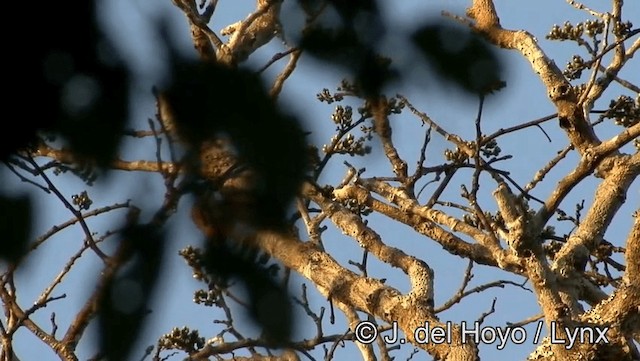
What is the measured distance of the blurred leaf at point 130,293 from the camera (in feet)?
2.25

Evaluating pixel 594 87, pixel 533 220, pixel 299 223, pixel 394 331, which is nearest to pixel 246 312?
pixel 299 223

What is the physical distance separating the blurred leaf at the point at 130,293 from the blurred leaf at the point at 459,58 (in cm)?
28

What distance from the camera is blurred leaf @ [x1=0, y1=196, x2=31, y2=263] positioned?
71 cm

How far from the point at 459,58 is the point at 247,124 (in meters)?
0.22

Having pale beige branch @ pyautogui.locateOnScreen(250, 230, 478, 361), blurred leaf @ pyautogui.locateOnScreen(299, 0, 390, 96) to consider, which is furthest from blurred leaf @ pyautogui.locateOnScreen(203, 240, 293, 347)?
pale beige branch @ pyautogui.locateOnScreen(250, 230, 478, 361)

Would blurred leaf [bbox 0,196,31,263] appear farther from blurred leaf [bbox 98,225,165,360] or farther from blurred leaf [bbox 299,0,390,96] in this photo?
blurred leaf [bbox 299,0,390,96]

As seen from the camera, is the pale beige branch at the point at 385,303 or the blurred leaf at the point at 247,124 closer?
the blurred leaf at the point at 247,124

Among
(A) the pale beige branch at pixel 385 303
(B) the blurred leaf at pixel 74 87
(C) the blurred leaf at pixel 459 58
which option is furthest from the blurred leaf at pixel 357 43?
(A) the pale beige branch at pixel 385 303

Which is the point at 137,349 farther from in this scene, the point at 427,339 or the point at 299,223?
the point at 427,339

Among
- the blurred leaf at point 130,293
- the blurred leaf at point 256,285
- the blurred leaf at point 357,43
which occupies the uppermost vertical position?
the blurred leaf at point 357,43

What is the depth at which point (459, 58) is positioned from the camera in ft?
2.61

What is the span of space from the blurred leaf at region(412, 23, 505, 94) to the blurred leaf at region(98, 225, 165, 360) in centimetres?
28

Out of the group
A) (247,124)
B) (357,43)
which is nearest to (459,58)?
(357,43)

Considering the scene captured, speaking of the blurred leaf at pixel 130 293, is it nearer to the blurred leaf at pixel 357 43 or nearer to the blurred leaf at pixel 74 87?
the blurred leaf at pixel 74 87
